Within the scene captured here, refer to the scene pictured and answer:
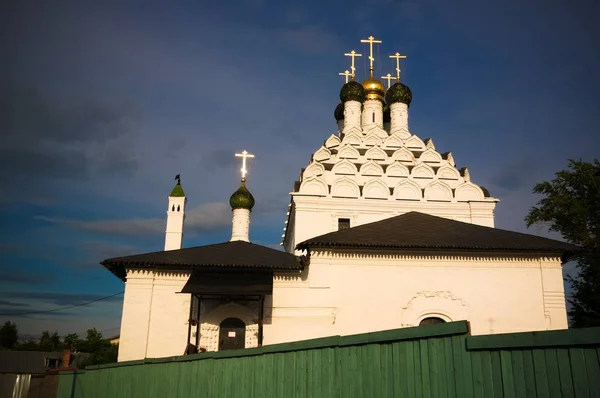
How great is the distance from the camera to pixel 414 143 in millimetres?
23812

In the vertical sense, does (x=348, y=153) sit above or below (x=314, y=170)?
above

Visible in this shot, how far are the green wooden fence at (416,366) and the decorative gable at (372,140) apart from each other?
1762 cm

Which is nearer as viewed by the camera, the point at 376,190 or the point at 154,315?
the point at 154,315

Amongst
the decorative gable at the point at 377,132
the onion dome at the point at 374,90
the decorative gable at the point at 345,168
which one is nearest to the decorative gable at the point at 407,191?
the decorative gable at the point at 345,168

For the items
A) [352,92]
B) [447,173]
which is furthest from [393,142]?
[352,92]

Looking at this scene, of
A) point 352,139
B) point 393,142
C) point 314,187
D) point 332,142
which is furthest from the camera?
point 332,142

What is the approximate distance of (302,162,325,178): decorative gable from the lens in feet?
70.9

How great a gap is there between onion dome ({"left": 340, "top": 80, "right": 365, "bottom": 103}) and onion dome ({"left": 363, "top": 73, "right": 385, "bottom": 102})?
21.0 inches

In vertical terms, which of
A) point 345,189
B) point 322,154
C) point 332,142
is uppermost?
point 332,142

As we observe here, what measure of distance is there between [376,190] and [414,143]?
4.24m

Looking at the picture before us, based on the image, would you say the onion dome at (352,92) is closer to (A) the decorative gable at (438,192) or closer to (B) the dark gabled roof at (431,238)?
(A) the decorative gable at (438,192)

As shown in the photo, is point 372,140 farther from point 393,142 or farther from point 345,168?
point 345,168

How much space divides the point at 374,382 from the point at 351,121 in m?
22.4

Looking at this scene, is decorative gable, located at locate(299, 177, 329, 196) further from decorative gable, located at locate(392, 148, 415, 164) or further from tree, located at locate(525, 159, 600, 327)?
tree, located at locate(525, 159, 600, 327)
